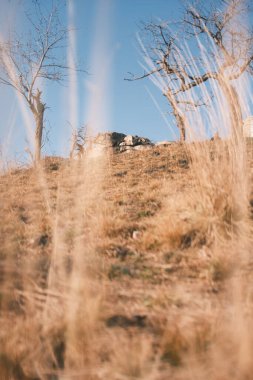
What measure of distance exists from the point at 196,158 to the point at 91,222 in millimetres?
1046

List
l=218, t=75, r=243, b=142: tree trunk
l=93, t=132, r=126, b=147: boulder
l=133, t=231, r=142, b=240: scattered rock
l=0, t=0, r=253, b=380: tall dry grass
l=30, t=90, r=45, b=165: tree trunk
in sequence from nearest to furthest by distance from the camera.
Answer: l=0, t=0, r=253, b=380: tall dry grass
l=133, t=231, r=142, b=240: scattered rock
l=218, t=75, r=243, b=142: tree trunk
l=30, t=90, r=45, b=165: tree trunk
l=93, t=132, r=126, b=147: boulder

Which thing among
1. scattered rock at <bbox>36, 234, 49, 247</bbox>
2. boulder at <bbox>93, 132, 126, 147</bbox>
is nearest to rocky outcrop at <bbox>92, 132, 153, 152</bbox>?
→ boulder at <bbox>93, 132, 126, 147</bbox>

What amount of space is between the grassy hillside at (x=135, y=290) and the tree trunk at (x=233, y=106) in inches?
10.2

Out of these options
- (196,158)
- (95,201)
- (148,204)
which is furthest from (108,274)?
(95,201)

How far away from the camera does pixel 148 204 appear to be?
347 centimetres

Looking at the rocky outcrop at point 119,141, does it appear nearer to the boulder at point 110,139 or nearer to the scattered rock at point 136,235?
the boulder at point 110,139

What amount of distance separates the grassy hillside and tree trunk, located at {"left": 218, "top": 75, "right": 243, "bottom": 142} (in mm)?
259

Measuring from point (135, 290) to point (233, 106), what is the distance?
179 cm

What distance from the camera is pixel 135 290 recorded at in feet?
5.28

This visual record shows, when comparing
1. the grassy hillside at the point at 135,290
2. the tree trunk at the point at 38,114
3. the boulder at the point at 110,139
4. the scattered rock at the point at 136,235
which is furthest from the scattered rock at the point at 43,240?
the boulder at the point at 110,139

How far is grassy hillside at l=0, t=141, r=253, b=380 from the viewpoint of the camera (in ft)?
3.55

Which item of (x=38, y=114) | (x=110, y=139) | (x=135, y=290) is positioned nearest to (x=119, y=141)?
(x=110, y=139)

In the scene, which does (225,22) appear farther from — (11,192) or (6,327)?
(6,327)

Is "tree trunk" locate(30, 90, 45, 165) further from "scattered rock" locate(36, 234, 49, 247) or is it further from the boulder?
"scattered rock" locate(36, 234, 49, 247)
